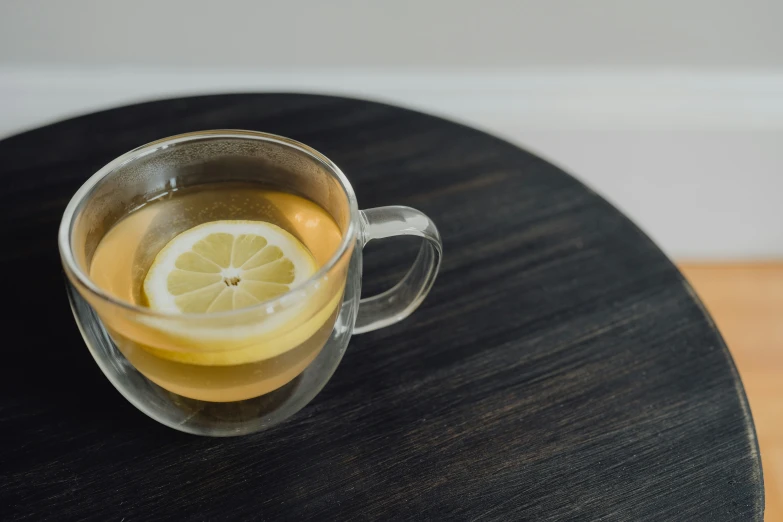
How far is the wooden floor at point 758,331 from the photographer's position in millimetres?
1046

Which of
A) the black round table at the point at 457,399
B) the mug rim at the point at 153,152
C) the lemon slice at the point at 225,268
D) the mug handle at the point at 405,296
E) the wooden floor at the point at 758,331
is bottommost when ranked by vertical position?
the wooden floor at the point at 758,331

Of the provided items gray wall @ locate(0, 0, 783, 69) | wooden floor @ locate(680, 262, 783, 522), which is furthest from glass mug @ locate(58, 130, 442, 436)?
wooden floor @ locate(680, 262, 783, 522)

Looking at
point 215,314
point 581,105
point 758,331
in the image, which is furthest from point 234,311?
point 758,331

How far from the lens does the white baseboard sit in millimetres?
1093

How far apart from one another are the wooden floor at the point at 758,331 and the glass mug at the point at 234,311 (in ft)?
2.53

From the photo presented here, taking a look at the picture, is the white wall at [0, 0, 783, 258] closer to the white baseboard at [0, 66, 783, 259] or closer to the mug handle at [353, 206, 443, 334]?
the white baseboard at [0, 66, 783, 259]

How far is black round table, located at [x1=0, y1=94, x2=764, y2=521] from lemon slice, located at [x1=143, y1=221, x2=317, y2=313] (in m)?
0.11

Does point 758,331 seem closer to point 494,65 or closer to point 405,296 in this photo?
point 494,65

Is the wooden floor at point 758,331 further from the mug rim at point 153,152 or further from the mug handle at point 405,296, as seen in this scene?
the mug rim at point 153,152

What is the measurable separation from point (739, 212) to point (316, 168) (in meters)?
1.00

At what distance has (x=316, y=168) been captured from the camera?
46 cm

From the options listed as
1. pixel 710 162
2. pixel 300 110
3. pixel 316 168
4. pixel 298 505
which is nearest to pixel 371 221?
pixel 316 168

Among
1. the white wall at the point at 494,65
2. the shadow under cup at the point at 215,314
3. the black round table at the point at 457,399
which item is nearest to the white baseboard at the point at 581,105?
the white wall at the point at 494,65

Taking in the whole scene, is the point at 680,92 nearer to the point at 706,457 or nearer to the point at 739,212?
the point at 739,212
